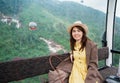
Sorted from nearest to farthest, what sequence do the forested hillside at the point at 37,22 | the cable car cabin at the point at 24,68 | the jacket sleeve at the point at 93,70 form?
1. the cable car cabin at the point at 24,68
2. the forested hillside at the point at 37,22
3. the jacket sleeve at the point at 93,70

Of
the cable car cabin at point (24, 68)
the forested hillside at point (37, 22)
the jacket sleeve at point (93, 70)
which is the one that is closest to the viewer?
the cable car cabin at point (24, 68)

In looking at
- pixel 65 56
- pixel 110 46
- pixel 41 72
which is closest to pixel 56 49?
pixel 65 56

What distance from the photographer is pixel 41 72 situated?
10.6ft

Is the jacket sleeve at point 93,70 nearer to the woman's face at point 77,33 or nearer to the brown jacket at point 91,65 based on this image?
the brown jacket at point 91,65

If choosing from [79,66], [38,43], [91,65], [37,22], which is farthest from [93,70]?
[37,22]

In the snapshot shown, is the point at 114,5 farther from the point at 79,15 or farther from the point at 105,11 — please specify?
the point at 79,15

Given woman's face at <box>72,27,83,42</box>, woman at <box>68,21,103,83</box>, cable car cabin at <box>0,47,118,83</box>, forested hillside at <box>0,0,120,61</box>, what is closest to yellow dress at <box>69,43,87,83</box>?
woman at <box>68,21,103,83</box>

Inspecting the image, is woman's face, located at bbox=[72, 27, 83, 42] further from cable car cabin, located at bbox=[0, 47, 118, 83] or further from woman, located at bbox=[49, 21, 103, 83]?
cable car cabin, located at bbox=[0, 47, 118, 83]

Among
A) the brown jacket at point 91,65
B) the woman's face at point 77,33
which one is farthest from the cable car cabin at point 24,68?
the woman's face at point 77,33

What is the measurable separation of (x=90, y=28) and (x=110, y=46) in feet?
2.57

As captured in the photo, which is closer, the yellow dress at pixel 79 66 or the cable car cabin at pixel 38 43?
the cable car cabin at pixel 38 43

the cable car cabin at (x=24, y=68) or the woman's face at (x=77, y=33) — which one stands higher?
the woman's face at (x=77, y=33)

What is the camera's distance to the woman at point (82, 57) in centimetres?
309

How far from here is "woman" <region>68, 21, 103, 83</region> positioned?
3092 mm
